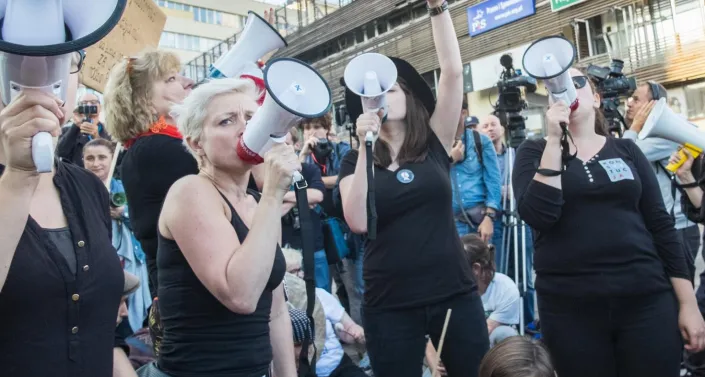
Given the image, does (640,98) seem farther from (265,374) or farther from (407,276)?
(265,374)

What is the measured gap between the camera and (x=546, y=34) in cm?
1716

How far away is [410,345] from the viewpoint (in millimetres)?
2301

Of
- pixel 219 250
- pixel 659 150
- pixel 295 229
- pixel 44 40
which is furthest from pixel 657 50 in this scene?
pixel 44 40

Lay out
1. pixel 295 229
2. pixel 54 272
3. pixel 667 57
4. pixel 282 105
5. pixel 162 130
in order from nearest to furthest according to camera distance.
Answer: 1. pixel 54 272
2. pixel 282 105
3. pixel 162 130
4. pixel 295 229
5. pixel 667 57

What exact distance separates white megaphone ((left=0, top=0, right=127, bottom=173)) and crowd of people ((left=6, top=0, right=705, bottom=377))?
3 cm

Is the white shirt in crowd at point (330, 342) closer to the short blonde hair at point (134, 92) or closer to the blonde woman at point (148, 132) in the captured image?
the blonde woman at point (148, 132)

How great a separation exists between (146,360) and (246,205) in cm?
145

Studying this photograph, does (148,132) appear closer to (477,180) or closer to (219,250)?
(219,250)

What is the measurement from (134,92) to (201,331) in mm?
1167

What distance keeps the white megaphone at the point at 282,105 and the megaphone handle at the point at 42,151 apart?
63cm

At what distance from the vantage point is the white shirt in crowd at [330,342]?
11.7 feet

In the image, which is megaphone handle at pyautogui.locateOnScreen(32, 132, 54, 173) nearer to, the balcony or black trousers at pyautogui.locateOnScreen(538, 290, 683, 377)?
black trousers at pyautogui.locateOnScreen(538, 290, 683, 377)

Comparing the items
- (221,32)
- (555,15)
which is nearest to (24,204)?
(555,15)

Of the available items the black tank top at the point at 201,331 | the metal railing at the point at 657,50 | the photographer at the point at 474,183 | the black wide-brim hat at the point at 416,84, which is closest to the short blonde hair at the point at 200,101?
the black tank top at the point at 201,331
